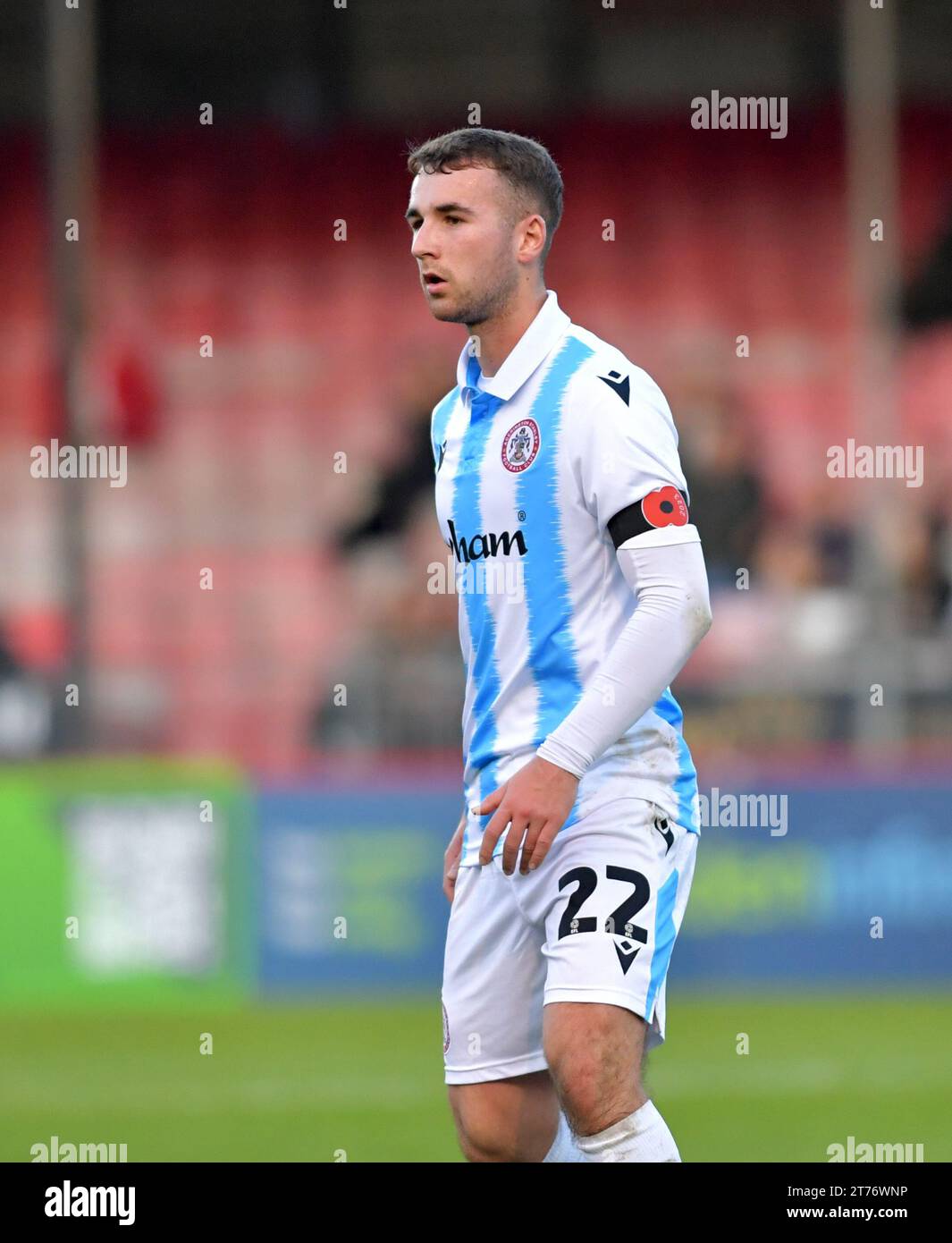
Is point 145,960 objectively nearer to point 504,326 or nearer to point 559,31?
point 504,326

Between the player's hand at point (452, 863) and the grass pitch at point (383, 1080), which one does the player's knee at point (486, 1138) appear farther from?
the grass pitch at point (383, 1080)

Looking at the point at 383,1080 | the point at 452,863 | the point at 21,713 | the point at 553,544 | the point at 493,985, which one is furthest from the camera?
the point at 21,713

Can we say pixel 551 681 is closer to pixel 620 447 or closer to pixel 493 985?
pixel 620 447

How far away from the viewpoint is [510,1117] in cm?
427

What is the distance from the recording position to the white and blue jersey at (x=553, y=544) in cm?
402

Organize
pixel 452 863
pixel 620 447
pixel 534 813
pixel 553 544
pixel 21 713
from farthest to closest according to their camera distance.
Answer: pixel 21 713, pixel 452 863, pixel 553 544, pixel 620 447, pixel 534 813

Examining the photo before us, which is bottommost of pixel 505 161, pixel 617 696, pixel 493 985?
pixel 493 985

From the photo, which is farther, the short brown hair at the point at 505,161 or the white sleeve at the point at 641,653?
the short brown hair at the point at 505,161

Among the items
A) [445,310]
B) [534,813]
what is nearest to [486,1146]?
[534,813]

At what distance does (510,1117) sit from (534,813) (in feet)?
2.56

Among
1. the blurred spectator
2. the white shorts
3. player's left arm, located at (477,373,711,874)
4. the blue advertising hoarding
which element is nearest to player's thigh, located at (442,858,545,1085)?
the white shorts

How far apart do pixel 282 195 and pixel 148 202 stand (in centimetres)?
108

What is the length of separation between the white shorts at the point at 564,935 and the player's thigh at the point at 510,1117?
0.04 meters

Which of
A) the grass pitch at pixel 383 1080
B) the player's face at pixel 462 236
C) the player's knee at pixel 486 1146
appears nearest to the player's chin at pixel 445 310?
the player's face at pixel 462 236
